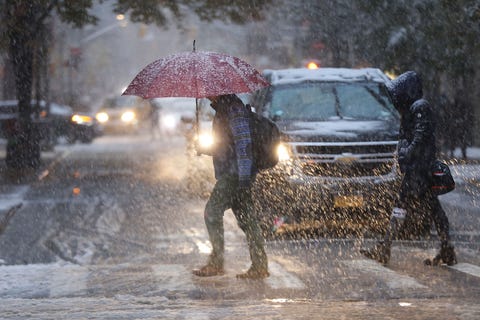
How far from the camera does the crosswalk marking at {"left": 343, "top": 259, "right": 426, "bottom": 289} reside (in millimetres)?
7617

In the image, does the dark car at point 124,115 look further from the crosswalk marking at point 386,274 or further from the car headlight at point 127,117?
the crosswalk marking at point 386,274

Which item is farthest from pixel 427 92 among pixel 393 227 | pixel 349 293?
pixel 349 293

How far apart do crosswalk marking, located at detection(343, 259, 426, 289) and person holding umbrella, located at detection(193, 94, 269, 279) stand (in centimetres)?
99

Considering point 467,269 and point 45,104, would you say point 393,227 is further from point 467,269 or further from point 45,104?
point 45,104

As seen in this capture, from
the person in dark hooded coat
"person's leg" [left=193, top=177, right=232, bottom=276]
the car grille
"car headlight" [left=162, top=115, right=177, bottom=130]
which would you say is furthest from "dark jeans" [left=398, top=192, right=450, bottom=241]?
"car headlight" [left=162, top=115, right=177, bottom=130]

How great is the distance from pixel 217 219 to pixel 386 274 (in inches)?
60.8

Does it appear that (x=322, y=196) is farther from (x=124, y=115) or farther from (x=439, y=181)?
(x=124, y=115)

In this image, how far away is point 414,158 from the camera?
8.52 meters

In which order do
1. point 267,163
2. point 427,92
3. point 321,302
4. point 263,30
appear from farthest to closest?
point 263,30 → point 427,92 → point 267,163 → point 321,302

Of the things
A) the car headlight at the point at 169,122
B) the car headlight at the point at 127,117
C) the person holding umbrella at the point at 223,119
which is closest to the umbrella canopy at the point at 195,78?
the person holding umbrella at the point at 223,119

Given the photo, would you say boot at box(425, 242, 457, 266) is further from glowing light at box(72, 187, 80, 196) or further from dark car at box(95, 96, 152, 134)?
dark car at box(95, 96, 152, 134)

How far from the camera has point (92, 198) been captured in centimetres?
1510

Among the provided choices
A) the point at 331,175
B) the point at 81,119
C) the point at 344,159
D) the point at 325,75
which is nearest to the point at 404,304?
the point at 331,175

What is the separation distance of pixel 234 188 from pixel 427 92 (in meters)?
17.0
